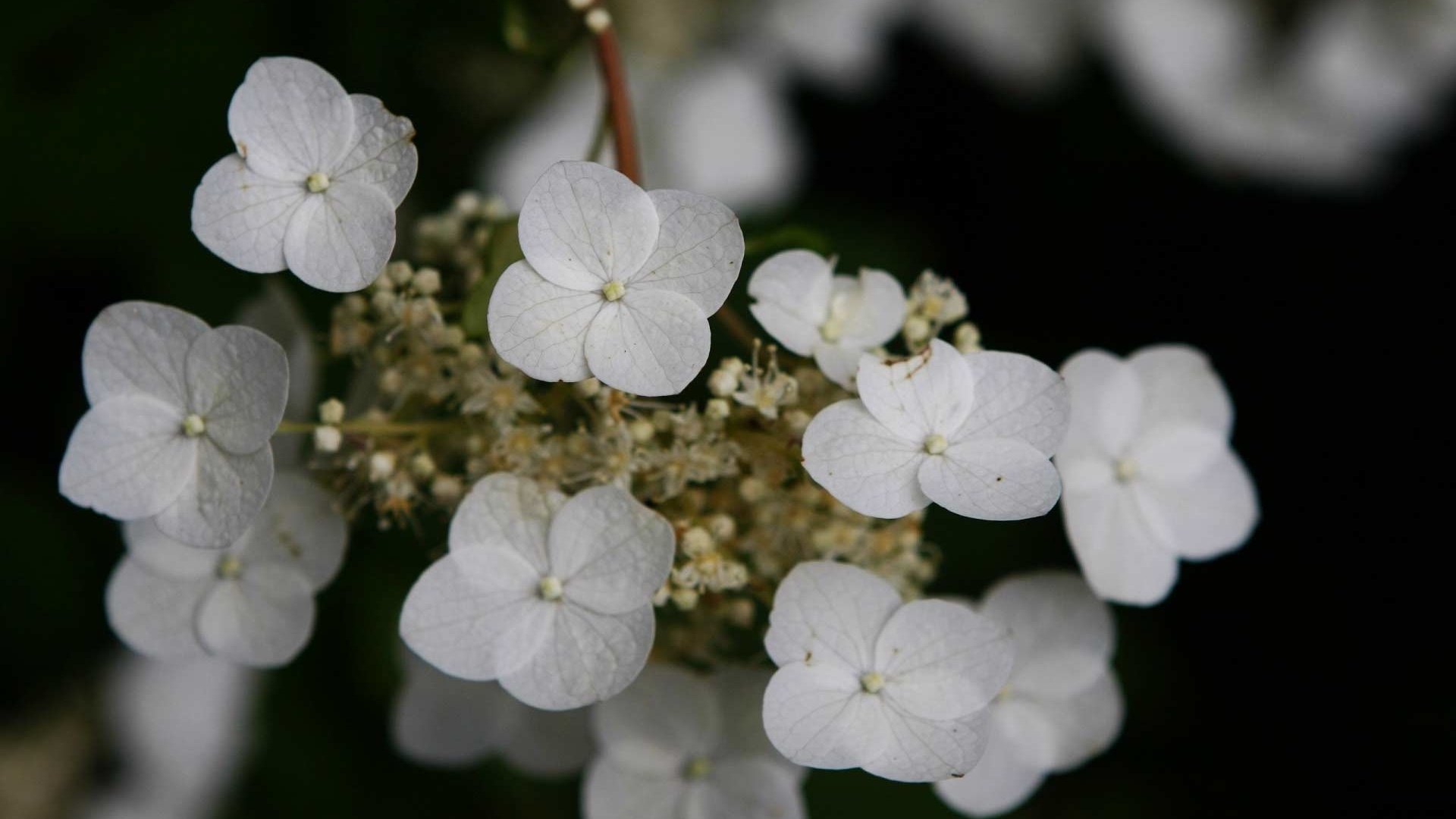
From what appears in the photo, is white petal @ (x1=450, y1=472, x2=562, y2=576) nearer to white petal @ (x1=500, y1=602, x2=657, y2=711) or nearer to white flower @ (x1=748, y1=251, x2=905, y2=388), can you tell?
white petal @ (x1=500, y1=602, x2=657, y2=711)

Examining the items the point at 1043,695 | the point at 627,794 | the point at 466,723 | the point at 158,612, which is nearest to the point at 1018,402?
the point at 1043,695

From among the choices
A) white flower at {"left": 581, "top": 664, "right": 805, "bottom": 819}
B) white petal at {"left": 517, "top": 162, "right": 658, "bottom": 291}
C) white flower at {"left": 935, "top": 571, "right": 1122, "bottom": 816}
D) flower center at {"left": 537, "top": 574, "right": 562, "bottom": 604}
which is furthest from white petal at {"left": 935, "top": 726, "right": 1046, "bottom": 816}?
white petal at {"left": 517, "top": 162, "right": 658, "bottom": 291}

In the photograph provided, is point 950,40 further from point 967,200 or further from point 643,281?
point 643,281

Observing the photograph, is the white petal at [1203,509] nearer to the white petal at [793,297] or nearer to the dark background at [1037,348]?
the white petal at [793,297]

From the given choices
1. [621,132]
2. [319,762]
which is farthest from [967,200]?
[319,762]

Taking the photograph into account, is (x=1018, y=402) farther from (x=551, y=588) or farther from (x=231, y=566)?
(x=231, y=566)

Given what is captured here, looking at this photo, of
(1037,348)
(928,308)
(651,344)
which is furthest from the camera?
(1037,348)

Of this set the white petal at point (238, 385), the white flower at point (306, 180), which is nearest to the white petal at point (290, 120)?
the white flower at point (306, 180)
